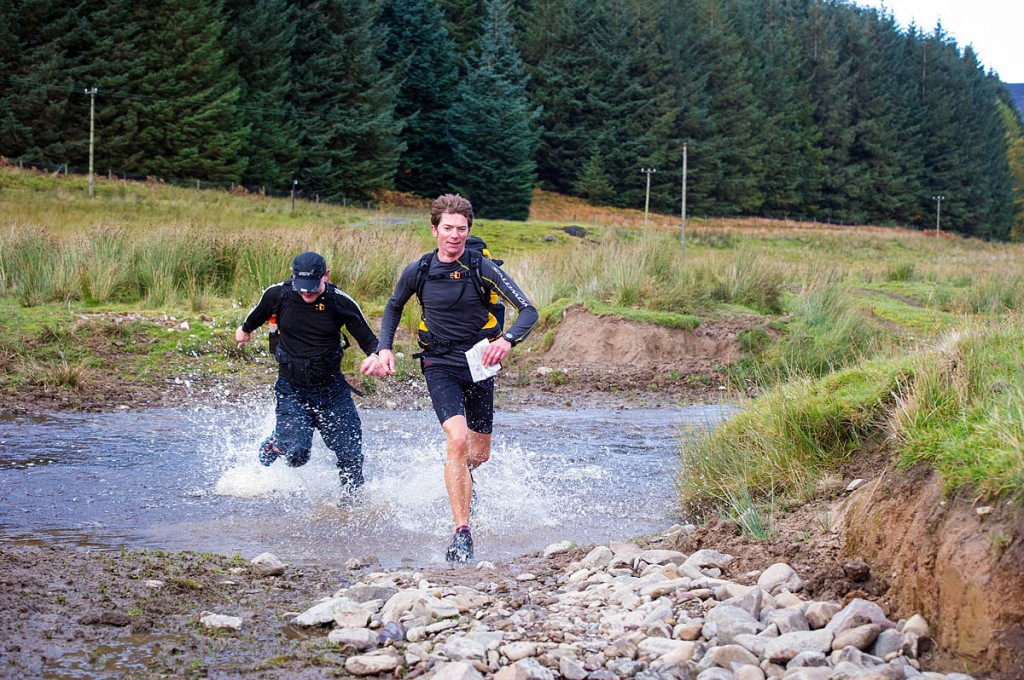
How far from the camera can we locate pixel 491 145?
56.7m

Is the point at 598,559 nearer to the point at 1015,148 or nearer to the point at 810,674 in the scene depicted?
the point at 810,674

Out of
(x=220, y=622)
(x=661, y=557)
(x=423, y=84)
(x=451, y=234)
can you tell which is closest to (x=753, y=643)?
(x=661, y=557)

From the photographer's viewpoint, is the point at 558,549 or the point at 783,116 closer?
the point at 558,549

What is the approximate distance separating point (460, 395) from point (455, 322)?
448mm

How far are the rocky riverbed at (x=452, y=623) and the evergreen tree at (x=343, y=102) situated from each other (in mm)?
48886

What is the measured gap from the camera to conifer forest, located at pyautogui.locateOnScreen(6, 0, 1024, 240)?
46969 mm

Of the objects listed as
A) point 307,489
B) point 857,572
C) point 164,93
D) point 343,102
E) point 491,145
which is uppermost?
point 343,102

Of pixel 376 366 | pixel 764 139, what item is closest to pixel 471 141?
pixel 764 139

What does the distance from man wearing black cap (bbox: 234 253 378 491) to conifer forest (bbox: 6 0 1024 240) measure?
37.6 m

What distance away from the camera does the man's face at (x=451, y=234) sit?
21.3ft

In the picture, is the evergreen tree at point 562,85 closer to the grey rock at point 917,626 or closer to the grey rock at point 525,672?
the grey rock at point 917,626

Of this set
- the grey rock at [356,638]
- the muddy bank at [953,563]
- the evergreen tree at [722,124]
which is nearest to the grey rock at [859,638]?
the muddy bank at [953,563]

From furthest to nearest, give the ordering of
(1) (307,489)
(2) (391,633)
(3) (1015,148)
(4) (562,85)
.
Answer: (3) (1015,148)
(4) (562,85)
(1) (307,489)
(2) (391,633)

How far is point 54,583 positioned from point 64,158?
143 ft
